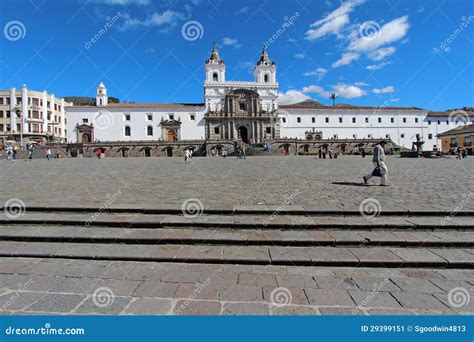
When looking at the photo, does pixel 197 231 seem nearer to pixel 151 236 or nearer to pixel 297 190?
pixel 151 236

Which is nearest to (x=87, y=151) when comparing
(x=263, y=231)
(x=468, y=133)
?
(x=263, y=231)

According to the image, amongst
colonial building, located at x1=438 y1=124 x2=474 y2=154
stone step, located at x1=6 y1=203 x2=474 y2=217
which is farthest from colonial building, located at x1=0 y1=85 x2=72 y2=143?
colonial building, located at x1=438 y1=124 x2=474 y2=154

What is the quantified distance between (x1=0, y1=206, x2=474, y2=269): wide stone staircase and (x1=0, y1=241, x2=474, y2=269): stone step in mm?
13

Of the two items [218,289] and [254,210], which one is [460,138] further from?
[218,289]

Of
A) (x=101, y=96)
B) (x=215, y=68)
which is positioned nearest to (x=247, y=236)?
(x=215, y=68)

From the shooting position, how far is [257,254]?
146 inches

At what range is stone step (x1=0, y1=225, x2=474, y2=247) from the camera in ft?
13.1

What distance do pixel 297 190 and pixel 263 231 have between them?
3.26 m

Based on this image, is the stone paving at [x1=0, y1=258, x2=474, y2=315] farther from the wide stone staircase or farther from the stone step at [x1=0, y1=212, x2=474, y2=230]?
the stone step at [x1=0, y1=212, x2=474, y2=230]

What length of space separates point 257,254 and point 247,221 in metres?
1.04

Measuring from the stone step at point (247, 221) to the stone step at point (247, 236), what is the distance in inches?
4.1

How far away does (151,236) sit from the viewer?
13.9 feet

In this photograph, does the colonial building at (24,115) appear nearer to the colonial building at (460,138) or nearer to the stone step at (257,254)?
the stone step at (257,254)

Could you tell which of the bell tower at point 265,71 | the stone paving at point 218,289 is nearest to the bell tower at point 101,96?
the bell tower at point 265,71
